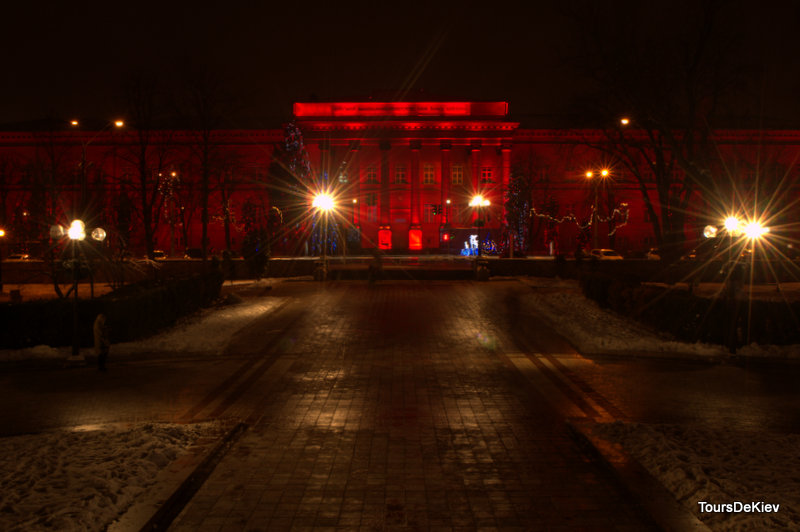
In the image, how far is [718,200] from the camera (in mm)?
26750

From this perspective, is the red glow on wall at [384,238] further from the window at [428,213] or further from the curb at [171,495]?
the curb at [171,495]

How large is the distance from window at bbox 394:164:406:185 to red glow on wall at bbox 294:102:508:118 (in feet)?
18.5

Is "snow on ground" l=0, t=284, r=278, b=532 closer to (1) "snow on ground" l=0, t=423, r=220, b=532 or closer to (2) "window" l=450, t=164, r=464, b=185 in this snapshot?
(1) "snow on ground" l=0, t=423, r=220, b=532

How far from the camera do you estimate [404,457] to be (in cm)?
820

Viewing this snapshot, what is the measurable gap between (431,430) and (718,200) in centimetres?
2189

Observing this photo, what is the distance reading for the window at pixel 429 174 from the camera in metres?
74.2

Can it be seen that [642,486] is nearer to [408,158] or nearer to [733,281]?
[733,281]

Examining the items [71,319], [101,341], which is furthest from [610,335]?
[71,319]

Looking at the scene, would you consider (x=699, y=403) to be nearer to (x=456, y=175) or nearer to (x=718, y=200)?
(x=718, y=200)

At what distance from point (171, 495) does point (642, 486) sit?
4853mm

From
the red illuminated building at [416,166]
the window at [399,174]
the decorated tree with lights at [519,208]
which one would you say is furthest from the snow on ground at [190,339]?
the window at [399,174]

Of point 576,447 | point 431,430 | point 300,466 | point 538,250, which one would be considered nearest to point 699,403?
point 576,447

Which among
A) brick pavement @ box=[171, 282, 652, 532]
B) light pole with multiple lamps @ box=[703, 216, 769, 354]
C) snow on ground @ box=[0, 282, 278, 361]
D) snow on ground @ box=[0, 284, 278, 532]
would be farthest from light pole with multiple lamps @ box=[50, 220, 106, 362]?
light pole with multiple lamps @ box=[703, 216, 769, 354]

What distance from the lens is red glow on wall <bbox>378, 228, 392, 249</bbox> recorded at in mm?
71625
